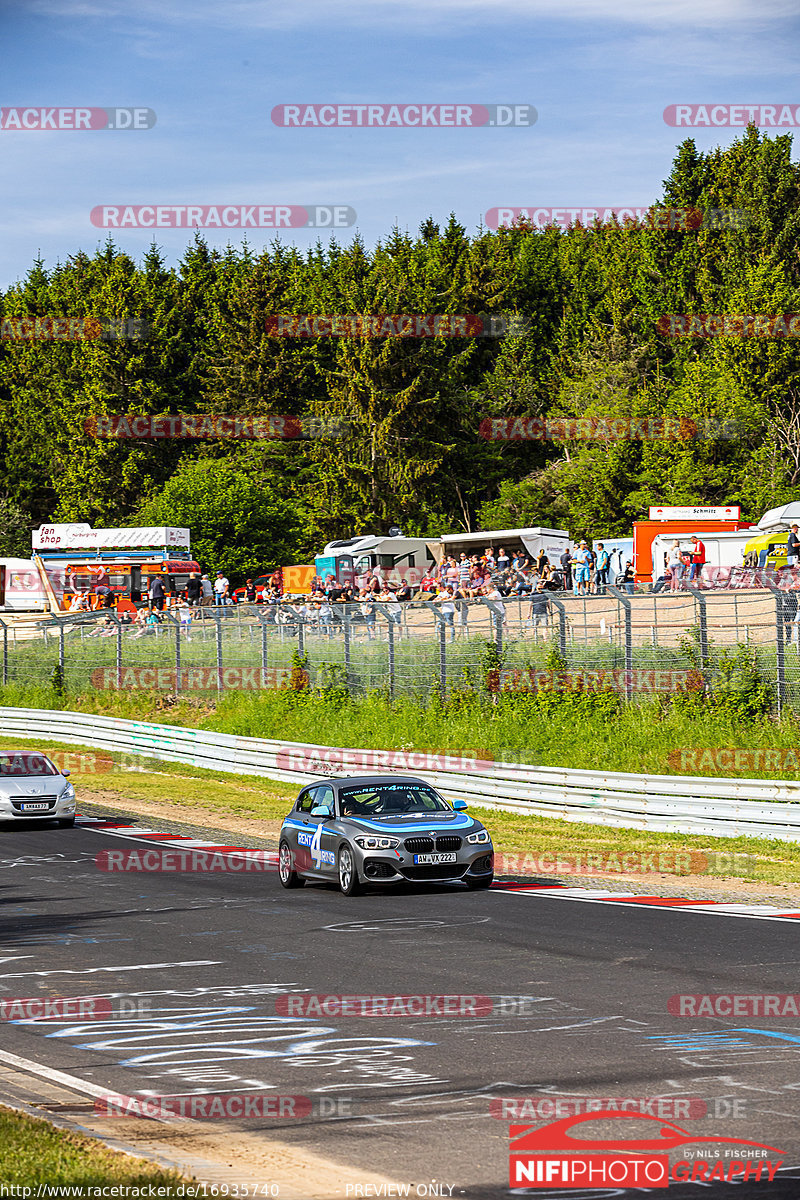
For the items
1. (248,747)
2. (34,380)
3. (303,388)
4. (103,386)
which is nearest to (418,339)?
(303,388)

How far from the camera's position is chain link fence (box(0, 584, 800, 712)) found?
2500cm

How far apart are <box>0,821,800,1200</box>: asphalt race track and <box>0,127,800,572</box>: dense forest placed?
4885 cm

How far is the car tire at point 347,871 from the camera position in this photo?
17156 millimetres

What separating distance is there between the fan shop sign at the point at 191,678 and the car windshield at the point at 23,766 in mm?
9215

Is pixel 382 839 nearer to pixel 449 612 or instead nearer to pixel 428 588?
pixel 449 612

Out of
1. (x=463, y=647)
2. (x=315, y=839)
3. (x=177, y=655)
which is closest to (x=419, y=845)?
(x=315, y=839)

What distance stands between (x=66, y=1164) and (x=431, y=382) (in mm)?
72050

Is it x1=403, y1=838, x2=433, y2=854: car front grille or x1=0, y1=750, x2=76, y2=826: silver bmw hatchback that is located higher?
x1=403, y1=838, x2=433, y2=854: car front grille

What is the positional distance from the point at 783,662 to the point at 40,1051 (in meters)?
16.6
